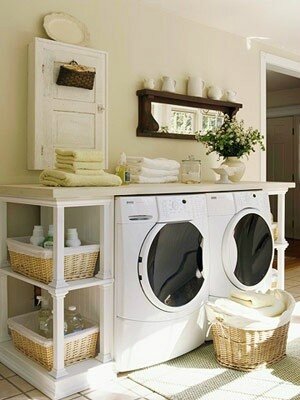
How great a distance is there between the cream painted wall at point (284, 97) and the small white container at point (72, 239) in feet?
18.4

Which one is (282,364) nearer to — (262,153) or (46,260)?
(46,260)

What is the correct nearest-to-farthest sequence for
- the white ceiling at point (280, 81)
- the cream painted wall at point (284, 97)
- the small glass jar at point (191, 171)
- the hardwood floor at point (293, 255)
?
1. the small glass jar at point (191, 171)
2. the hardwood floor at point (293, 255)
3. the white ceiling at point (280, 81)
4. the cream painted wall at point (284, 97)

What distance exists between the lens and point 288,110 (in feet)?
24.0

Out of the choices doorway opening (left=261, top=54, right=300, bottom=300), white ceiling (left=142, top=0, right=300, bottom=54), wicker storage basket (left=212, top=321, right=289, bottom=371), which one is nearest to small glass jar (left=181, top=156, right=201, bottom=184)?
wicker storage basket (left=212, top=321, right=289, bottom=371)

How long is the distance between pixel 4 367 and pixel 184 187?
1380 millimetres

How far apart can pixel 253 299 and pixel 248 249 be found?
486 mm

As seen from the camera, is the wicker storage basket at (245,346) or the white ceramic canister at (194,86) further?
the white ceramic canister at (194,86)

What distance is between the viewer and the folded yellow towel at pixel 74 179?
7.52 feet

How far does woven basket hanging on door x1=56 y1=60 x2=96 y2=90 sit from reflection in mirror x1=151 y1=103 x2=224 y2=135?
1.85 feet

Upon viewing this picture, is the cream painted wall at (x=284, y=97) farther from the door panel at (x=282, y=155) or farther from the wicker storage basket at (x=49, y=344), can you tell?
the wicker storage basket at (x=49, y=344)

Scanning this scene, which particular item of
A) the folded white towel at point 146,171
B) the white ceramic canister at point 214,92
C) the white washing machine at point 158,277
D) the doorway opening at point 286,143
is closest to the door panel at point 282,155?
the doorway opening at point 286,143

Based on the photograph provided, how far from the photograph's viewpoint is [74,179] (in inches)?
90.3

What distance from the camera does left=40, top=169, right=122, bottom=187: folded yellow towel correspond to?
2291 millimetres

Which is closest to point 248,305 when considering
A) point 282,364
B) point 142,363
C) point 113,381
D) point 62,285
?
point 282,364
